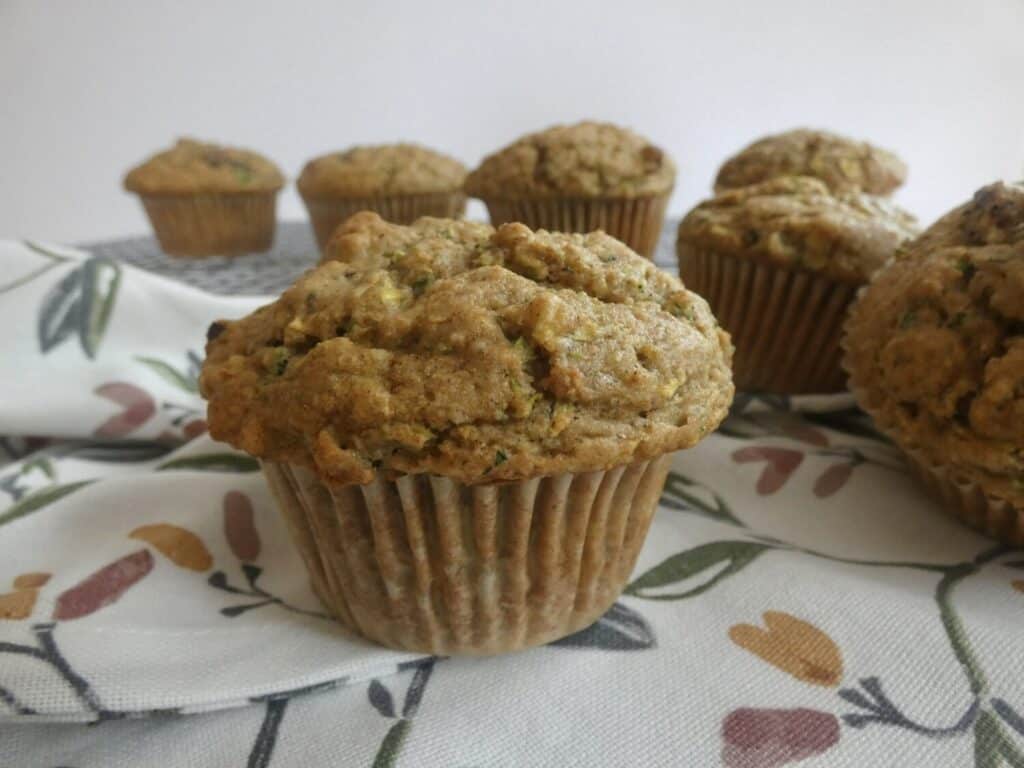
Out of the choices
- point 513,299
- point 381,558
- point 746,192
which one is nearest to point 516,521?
point 381,558

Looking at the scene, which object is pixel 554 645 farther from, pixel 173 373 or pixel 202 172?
pixel 202 172

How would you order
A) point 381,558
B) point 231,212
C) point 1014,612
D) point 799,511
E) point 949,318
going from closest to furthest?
point 381,558 → point 1014,612 → point 949,318 → point 799,511 → point 231,212

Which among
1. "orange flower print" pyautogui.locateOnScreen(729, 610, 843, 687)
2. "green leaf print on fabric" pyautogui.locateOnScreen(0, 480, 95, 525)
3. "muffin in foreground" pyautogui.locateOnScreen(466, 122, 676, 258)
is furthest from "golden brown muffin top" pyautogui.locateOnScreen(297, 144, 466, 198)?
"orange flower print" pyautogui.locateOnScreen(729, 610, 843, 687)

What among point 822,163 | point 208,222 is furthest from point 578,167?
point 208,222

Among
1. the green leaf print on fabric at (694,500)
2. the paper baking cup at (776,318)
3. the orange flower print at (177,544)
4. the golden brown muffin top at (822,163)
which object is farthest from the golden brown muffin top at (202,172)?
the green leaf print on fabric at (694,500)

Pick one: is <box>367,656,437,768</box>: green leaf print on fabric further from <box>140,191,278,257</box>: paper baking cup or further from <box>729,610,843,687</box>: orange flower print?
<box>140,191,278,257</box>: paper baking cup

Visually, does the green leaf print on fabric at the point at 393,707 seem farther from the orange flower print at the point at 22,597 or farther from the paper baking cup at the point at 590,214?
the paper baking cup at the point at 590,214

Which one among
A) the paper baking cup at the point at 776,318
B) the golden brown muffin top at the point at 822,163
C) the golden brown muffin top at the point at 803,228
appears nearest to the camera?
the golden brown muffin top at the point at 803,228

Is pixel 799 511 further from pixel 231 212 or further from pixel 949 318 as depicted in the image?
pixel 231 212

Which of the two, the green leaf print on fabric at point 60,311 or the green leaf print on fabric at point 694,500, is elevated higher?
the green leaf print on fabric at point 60,311
